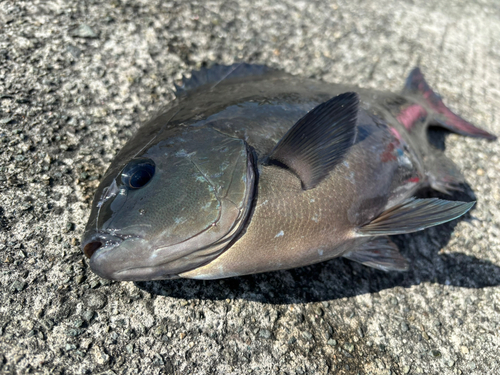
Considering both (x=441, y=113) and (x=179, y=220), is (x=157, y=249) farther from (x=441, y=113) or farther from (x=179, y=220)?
(x=441, y=113)

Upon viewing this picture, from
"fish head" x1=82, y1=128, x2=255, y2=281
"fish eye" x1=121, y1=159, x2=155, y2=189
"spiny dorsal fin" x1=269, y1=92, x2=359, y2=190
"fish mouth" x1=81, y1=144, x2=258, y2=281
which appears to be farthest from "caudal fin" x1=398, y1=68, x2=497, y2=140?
"fish eye" x1=121, y1=159, x2=155, y2=189

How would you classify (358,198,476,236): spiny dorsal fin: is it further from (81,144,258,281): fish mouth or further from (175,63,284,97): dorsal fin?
(175,63,284,97): dorsal fin

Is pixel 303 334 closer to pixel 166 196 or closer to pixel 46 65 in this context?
pixel 166 196

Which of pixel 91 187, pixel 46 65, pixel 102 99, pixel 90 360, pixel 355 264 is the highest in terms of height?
pixel 46 65

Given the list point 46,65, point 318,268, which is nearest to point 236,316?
point 318,268

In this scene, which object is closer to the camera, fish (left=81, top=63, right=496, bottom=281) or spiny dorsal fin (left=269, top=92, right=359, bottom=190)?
fish (left=81, top=63, right=496, bottom=281)

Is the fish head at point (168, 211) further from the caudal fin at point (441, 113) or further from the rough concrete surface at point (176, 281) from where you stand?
the caudal fin at point (441, 113)

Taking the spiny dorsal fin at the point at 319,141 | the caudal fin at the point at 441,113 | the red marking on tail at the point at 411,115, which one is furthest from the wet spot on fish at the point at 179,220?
the caudal fin at the point at 441,113
